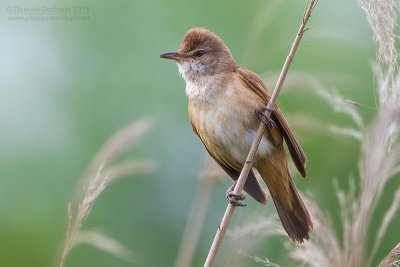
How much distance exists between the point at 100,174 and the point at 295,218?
1.22 metres

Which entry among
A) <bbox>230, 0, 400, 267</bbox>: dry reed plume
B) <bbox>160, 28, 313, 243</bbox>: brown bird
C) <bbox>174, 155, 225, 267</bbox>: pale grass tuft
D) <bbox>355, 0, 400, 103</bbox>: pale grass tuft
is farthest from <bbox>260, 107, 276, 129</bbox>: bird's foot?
<bbox>355, 0, 400, 103</bbox>: pale grass tuft

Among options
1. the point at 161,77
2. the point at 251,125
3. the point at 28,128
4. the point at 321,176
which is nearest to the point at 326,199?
the point at 321,176

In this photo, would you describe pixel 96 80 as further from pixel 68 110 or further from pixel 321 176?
pixel 321 176

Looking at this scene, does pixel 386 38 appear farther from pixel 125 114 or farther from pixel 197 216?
pixel 125 114

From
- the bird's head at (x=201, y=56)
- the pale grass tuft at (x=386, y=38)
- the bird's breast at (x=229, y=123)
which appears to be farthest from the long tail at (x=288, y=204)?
the pale grass tuft at (x=386, y=38)

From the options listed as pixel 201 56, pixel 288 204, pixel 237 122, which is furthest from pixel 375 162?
pixel 201 56

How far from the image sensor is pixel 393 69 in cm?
207

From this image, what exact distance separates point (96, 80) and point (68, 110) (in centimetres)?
40

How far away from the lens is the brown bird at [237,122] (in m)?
3.10

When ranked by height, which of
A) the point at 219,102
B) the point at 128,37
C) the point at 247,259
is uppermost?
the point at 128,37

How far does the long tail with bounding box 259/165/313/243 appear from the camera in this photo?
10.5ft

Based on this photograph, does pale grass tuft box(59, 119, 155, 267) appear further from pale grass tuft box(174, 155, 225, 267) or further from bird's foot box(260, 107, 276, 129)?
bird's foot box(260, 107, 276, 129)

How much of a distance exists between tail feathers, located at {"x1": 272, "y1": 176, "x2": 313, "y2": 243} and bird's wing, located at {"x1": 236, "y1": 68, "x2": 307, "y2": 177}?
242 mm

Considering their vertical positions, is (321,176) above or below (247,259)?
above
